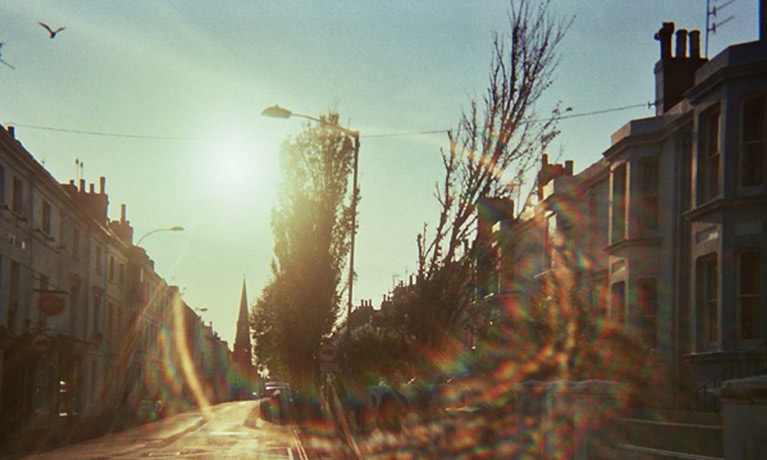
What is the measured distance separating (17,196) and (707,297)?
24.3 metres

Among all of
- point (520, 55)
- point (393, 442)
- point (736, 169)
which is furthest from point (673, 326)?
point (520, 55)

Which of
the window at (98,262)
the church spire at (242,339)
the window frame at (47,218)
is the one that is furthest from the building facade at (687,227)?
the church spire at (242,339)

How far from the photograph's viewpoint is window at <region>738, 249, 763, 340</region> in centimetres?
2080

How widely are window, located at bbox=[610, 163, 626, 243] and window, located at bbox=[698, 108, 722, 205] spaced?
5.17m

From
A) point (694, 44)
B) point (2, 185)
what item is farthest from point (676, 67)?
point (2, 185)

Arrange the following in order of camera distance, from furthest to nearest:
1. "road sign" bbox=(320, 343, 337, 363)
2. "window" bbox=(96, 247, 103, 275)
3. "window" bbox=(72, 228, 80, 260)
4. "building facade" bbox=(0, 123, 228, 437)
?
"window" bbox=(96, 247, 103, 275), "window" bbox=(72, 228, 80, 260), "building facade" bbox=(0, 123, 228, 437), "road sign" bbox=(320, 343, 337, 363)

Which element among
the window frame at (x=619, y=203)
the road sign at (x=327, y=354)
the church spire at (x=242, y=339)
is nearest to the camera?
the window frame at (x=619, y=203)

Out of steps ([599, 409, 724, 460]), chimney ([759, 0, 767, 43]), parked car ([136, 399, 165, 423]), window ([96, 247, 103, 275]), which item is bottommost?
parked car ([136, 399, 165, 423])

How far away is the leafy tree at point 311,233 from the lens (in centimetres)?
4688

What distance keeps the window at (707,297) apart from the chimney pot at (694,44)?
7.74 m

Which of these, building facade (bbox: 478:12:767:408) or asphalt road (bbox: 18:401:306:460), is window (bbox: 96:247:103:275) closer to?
asphalt road (bbox: 18:401:306:460)

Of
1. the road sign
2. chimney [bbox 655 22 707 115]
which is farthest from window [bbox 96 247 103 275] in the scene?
chimney [bbox 655 22 707 115]

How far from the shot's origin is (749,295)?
68.7ft

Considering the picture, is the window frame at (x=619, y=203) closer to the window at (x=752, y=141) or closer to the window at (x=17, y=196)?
the window at (x=752, y=141)
